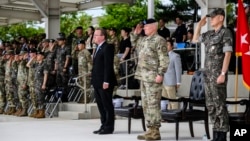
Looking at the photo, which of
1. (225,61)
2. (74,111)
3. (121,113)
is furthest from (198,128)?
(74,111)

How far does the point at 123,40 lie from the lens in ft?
52.9

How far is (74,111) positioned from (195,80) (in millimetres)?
6260

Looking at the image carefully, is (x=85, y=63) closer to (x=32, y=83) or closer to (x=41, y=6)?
(x=32, y=83)

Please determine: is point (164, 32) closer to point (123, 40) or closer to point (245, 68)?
point (123, 40)

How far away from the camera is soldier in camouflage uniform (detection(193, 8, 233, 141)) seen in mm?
8078

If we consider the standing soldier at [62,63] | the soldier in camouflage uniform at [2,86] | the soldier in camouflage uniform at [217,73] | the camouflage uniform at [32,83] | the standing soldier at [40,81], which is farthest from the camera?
the soldier in camouflage uniform at [2,86]

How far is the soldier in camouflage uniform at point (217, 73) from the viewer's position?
8078mm

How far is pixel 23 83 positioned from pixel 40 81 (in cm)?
109

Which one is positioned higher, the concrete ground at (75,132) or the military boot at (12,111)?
the concrete ground at (75,132)

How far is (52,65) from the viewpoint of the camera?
16391 millimetres

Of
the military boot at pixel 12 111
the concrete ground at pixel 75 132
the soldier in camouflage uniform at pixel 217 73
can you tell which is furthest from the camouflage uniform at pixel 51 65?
the soldier in camouflage uniform at pixel 217 73

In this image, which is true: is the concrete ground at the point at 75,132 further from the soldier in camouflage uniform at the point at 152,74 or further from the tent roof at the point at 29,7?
the tent roof at the point at 29,7

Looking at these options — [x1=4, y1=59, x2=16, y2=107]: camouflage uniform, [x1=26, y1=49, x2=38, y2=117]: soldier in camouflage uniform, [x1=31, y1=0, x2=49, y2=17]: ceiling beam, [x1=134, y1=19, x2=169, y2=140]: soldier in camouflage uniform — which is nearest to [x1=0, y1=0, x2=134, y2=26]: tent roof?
[x1=31, y1=0, x2=49, y2=17]: ceiling beam

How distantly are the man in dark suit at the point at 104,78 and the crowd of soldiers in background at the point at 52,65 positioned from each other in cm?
450
